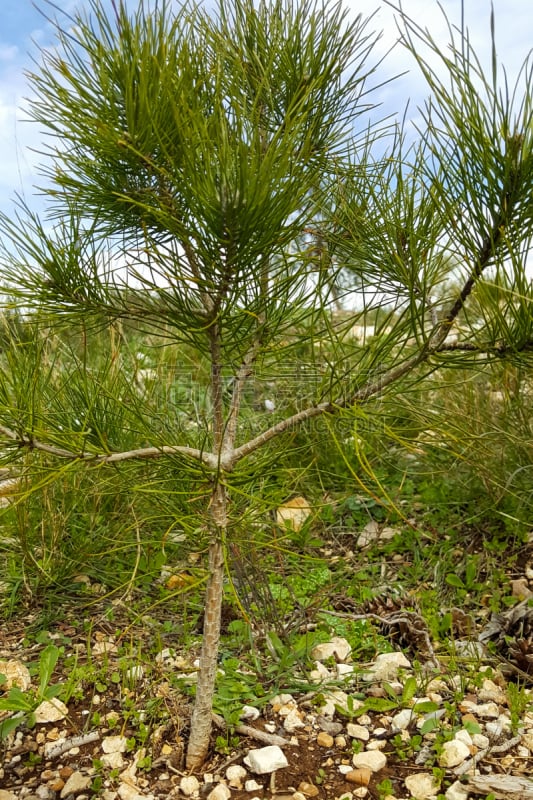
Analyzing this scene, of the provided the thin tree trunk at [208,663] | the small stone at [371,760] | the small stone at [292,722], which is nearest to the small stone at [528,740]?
the small stone at [371,760]

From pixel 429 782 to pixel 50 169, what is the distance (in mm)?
1788

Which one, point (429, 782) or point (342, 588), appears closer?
point (429, 782)

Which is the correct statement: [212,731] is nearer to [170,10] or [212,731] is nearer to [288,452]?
[288,452]

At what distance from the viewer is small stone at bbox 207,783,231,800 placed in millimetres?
1557

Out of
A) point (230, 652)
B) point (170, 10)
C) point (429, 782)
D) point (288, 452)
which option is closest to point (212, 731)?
point (230, 652)

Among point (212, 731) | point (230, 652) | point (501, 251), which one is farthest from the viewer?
point (230, 652)

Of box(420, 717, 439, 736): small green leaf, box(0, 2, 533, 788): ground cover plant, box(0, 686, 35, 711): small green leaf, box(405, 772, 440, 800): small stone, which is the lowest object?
box(405, 772, 440, 800): small stone

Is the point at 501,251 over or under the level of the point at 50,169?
under

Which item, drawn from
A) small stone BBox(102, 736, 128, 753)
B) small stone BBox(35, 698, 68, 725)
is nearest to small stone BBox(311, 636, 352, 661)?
small stone BBox(102, 736, 128, 753)

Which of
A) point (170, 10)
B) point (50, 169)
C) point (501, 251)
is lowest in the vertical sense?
point (501, 251)

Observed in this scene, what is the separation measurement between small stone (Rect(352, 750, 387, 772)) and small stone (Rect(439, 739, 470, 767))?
0.15 m

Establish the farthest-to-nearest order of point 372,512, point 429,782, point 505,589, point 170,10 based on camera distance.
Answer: point 372,512 < point 505,589 < point 429,782 < point 170,10

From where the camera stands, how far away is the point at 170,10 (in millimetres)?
1365

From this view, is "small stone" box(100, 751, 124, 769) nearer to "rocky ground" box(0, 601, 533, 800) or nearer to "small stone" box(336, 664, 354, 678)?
"rocky ground" box(0, 601, 533, 800)
